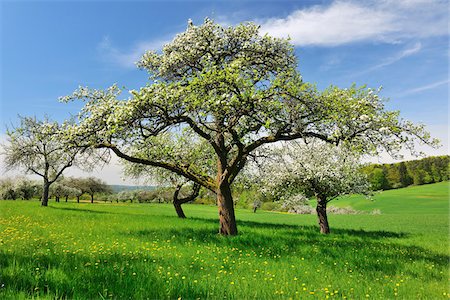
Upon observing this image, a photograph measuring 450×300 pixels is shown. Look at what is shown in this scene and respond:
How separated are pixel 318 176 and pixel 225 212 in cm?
726

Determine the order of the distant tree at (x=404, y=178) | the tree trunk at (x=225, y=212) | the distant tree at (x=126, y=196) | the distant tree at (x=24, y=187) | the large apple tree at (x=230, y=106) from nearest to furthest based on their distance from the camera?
the large apple tree at (x=230, y=106) → the tree trunk at (x=225, y=212) → the distant tree at (x=24, y=187) → the distant tree at (x=404, y=178) → the distant tree at (x=126, y=196)

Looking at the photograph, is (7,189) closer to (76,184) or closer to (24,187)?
(24,187)

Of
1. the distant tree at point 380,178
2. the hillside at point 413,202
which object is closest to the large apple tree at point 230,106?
the hillside at point 413,202

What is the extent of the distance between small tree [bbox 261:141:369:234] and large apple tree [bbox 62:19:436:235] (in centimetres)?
555

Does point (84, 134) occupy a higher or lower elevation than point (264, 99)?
lower

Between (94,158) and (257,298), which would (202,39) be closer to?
(94,158)

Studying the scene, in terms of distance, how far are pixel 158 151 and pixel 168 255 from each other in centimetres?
821

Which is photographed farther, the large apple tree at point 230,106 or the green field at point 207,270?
the large apple tree at point 230,106

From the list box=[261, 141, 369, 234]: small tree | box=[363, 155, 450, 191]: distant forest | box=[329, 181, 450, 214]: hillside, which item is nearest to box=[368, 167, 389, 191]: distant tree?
box=[363, 155, 450, 191]: distant forest

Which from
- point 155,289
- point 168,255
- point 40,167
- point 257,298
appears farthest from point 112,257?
point 40,167

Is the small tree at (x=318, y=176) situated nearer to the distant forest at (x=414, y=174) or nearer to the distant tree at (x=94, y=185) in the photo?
the distant tree at (x=94, y=185)

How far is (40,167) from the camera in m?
42.8

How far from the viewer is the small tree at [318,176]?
814 inches

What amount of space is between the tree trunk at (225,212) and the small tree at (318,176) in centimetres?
A: 390
